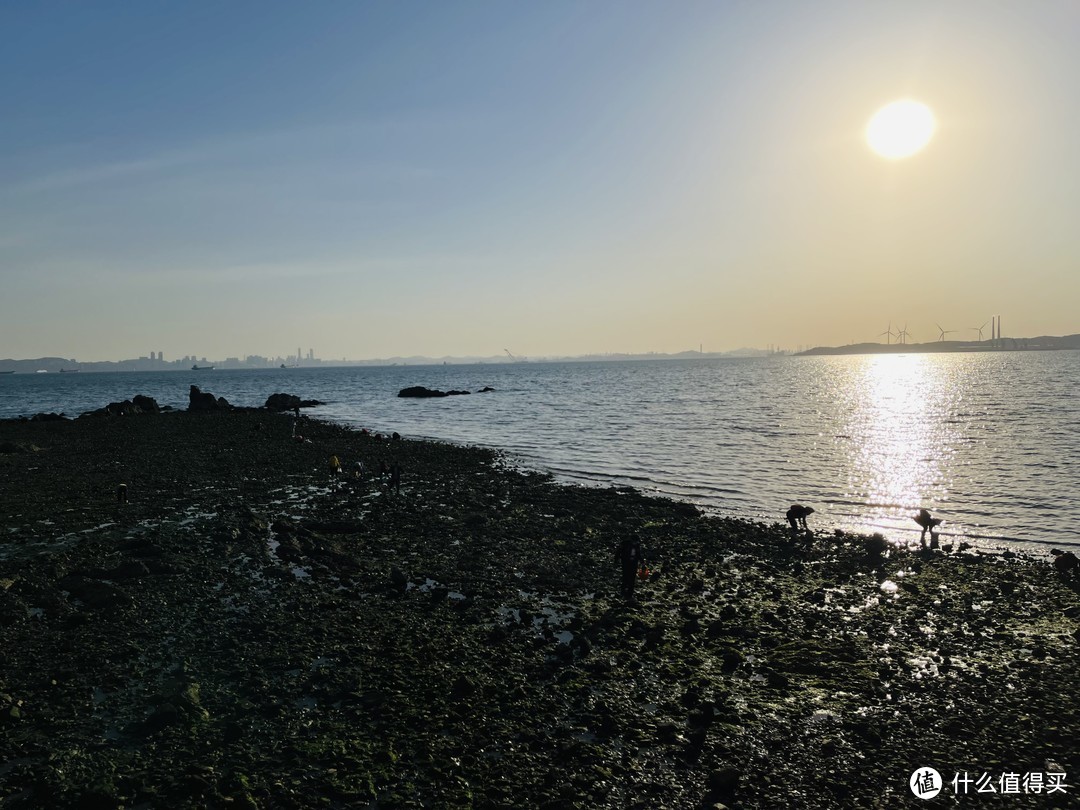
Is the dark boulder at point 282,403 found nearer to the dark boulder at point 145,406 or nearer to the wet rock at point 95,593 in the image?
the dark boulder at point 145,406

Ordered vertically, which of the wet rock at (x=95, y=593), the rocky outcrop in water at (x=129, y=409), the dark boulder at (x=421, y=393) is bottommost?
the wet rock at (x=95, y=593)

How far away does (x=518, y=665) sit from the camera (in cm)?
1271

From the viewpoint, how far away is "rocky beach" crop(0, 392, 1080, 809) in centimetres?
916

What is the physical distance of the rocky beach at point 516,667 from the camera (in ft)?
30.0

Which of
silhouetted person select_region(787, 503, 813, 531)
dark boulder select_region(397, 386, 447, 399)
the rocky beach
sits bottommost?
the rocky beach

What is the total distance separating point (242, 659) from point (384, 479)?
21.9 m

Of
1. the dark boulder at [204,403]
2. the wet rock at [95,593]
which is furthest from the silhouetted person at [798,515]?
the dark boulder at [204,403]

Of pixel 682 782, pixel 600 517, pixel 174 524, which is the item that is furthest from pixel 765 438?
pixel 682 782

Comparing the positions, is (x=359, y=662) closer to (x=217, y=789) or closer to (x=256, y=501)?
(x=217, y=789)

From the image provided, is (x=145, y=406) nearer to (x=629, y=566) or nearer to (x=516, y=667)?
(x=629, y=566)

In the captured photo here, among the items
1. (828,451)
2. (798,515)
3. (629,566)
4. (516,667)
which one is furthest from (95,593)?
(828,451)

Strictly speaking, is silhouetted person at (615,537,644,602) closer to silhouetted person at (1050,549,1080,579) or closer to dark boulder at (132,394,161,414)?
silhouetted person at (1050,549,1080,579)

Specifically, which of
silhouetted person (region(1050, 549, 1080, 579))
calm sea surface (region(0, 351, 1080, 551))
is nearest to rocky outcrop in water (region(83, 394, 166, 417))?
calm sea surface (region(0, 351, 1080, 551))

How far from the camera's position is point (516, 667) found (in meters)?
12.6
